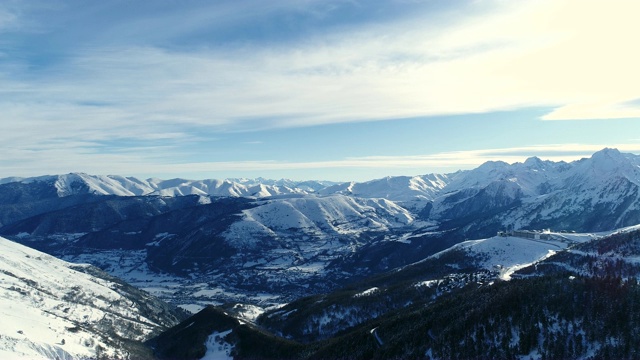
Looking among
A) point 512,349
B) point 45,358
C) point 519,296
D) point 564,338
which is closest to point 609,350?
point 564,338

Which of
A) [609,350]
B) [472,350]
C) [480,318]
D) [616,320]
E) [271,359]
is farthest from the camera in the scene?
[271,359]

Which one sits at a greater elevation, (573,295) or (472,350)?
(573,295)

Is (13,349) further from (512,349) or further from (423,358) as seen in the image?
(512,349)

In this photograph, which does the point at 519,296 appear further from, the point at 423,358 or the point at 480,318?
the point at 423,358

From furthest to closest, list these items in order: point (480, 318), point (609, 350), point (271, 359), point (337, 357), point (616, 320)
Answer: point (271, 359) → point (337, 357) → point (480, 318) → point (616, 320) → point (609, 350)

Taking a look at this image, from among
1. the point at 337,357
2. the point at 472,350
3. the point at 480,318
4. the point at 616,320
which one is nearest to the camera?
the point at 616,320

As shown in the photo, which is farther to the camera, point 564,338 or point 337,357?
point 337,357

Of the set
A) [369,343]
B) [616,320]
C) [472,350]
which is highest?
[616,320]

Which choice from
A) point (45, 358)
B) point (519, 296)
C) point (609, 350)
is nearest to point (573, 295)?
point (519, 296)

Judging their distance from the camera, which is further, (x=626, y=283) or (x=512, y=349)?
(x=626, y=283)
